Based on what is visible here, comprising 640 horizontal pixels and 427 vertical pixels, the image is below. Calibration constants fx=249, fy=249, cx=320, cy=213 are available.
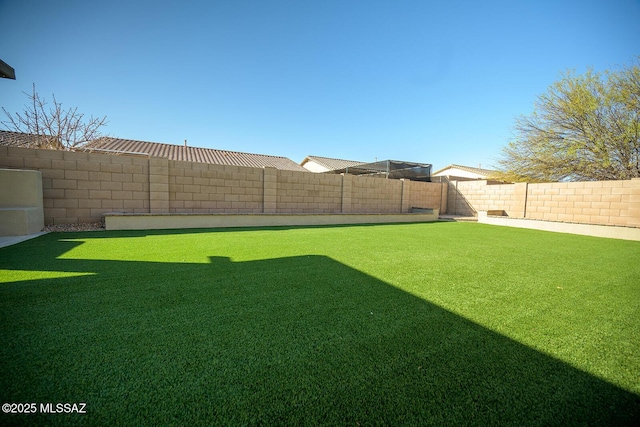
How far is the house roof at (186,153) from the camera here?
11.7 meters

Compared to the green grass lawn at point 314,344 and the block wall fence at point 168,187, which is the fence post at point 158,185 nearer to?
the block wall fence at point 168,187

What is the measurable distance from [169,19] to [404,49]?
8001 millimetres

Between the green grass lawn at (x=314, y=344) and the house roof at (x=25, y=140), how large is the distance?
10270 mm

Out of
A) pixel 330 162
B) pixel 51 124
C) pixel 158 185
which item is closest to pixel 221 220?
pixel 158 185

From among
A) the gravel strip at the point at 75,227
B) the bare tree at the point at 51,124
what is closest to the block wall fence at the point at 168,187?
the gravel strip at the point at 75,227

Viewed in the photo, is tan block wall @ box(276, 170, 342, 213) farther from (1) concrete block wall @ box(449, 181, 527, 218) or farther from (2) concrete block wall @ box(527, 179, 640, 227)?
(2) concrete block wall @ box(527, 179, 640, 227)


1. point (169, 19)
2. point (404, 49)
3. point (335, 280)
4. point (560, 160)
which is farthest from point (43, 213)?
point (560, 160)

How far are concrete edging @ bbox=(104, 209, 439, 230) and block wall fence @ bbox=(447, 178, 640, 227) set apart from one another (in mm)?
5581

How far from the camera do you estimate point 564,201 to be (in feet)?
31.8

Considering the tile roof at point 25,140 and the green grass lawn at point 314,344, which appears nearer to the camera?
the green grass lawn at point 314,344

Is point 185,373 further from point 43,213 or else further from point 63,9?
point 63,9

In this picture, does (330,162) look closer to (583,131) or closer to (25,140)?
(583,131)

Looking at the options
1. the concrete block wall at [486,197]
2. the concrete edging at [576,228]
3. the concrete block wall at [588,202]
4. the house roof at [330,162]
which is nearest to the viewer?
the concrete edging at [576,228]

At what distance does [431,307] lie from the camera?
2.25 metres
